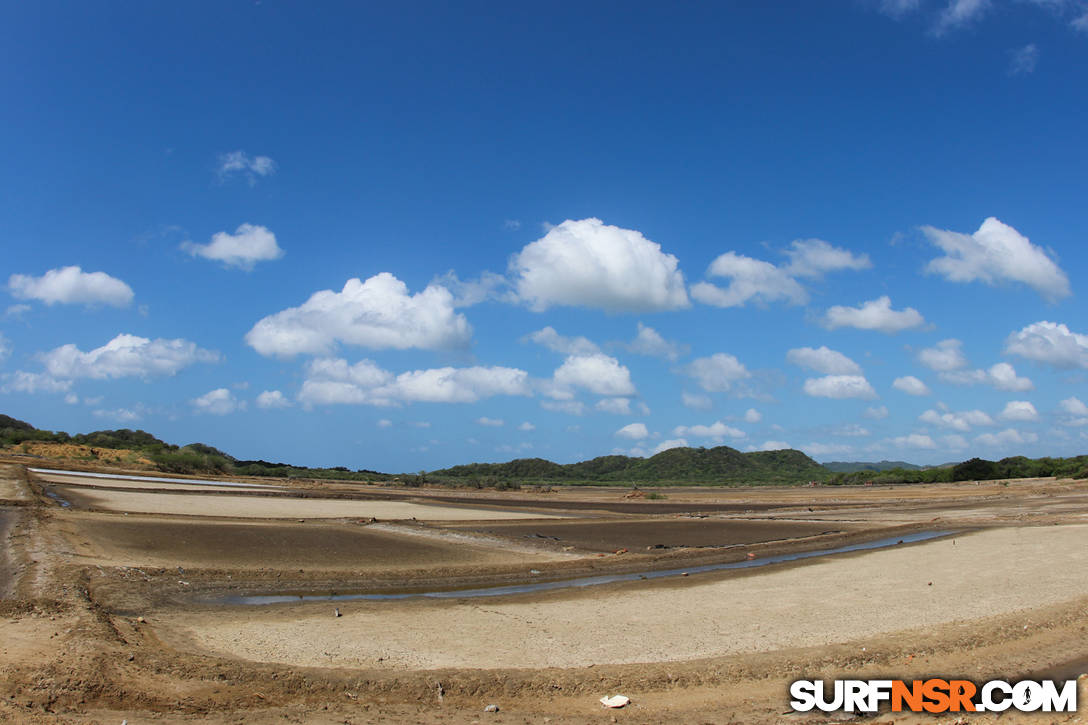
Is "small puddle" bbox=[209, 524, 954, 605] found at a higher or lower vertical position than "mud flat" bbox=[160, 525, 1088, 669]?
lower

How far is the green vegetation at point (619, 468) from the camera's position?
96000 mm

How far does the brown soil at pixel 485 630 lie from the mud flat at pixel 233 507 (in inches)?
404

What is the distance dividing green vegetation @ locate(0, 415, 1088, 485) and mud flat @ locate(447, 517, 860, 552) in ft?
194

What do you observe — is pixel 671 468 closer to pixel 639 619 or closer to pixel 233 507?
pixel 233 507

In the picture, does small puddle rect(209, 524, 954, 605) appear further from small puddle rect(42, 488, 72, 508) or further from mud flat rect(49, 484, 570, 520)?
small puddle rect(42, 488, 72, 508)

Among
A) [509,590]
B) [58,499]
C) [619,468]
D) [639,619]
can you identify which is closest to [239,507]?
[58,499]

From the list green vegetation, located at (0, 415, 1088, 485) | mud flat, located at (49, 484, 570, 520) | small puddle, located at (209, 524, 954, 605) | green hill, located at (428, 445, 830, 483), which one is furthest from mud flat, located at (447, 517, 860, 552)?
green hill, located at (428, 445, 830, 483)

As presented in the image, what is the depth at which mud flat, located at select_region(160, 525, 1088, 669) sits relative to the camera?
11.5m

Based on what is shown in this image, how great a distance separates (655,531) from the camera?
35.7 metres

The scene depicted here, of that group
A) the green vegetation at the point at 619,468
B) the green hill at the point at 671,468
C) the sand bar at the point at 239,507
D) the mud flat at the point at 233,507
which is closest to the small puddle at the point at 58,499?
the mud flat at the point at 233,507

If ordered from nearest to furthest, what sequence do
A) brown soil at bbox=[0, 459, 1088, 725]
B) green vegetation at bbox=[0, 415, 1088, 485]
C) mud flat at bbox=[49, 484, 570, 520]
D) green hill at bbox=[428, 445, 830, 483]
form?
brown soil at bbox=[0, 459, 1088, 725] < mud flat at bbox=[49, 484, 570, 520] < green vegetation at bbox=[0, 415, 1088, 485] < green hill at bbox=[428, 445, 830, 483]

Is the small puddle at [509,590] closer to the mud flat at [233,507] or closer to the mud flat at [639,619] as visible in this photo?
the mud flat at [639,619]

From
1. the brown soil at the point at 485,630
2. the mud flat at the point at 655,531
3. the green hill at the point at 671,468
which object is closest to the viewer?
the brown soil at the point at 485,630

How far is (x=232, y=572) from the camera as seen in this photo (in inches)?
765
